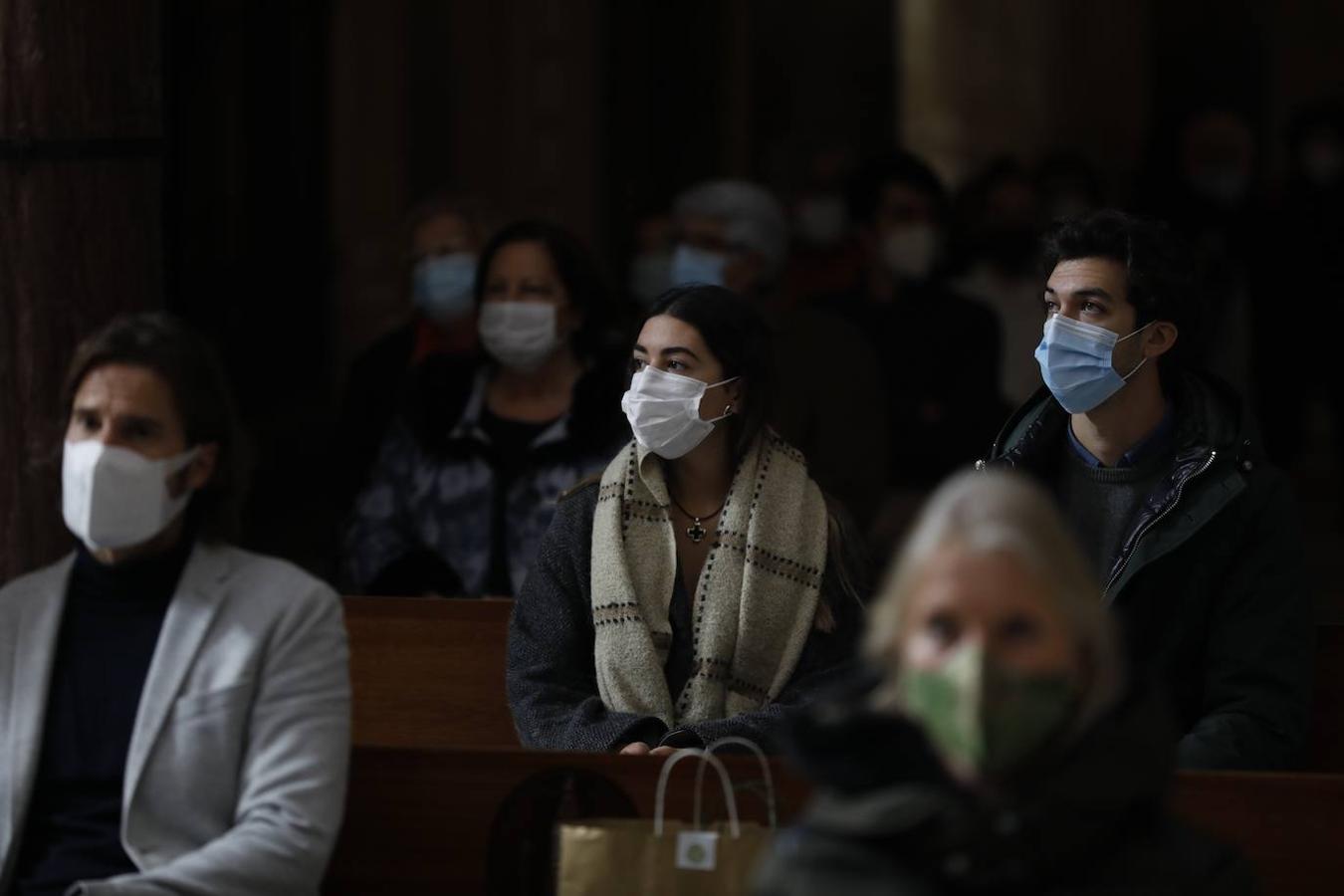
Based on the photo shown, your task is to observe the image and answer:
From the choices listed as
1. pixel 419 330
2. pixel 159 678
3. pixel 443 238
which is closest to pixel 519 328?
pixel 419 330

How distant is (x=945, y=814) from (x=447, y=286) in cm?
493

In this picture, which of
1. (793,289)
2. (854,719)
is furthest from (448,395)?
(793,289)

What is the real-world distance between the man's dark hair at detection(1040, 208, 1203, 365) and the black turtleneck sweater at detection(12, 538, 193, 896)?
2.08m

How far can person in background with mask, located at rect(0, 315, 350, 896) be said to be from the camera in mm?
4230

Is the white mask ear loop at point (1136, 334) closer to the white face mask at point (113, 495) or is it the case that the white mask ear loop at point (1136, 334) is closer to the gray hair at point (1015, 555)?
the white face mask at point (113, 495)

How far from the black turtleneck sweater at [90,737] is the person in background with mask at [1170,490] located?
180cm

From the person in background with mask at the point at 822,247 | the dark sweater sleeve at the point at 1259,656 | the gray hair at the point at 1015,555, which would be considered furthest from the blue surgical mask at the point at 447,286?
the gray hair at the point at 1015,555

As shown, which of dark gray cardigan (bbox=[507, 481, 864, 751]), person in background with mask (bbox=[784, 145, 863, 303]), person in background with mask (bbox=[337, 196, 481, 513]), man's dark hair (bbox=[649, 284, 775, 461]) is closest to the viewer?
dark gray cardigan (bbox=[507, 481, 864, 751])

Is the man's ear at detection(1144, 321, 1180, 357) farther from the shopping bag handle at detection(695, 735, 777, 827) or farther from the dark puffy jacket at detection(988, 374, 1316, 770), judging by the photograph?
the shopping bag handle at detection(695, 735, 777, 827)

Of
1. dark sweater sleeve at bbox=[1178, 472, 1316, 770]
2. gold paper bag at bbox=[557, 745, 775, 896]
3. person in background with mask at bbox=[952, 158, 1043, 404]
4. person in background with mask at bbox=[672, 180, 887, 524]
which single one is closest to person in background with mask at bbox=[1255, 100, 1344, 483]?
person in background with mask at bbox=[952, 158, 1043, 404]

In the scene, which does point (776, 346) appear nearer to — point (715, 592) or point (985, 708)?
point (715, 592)

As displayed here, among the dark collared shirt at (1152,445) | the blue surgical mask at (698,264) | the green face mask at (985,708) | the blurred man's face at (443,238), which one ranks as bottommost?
the green face mask at (985,708)

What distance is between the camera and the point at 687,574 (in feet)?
18.0

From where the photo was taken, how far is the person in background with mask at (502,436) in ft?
22.8
